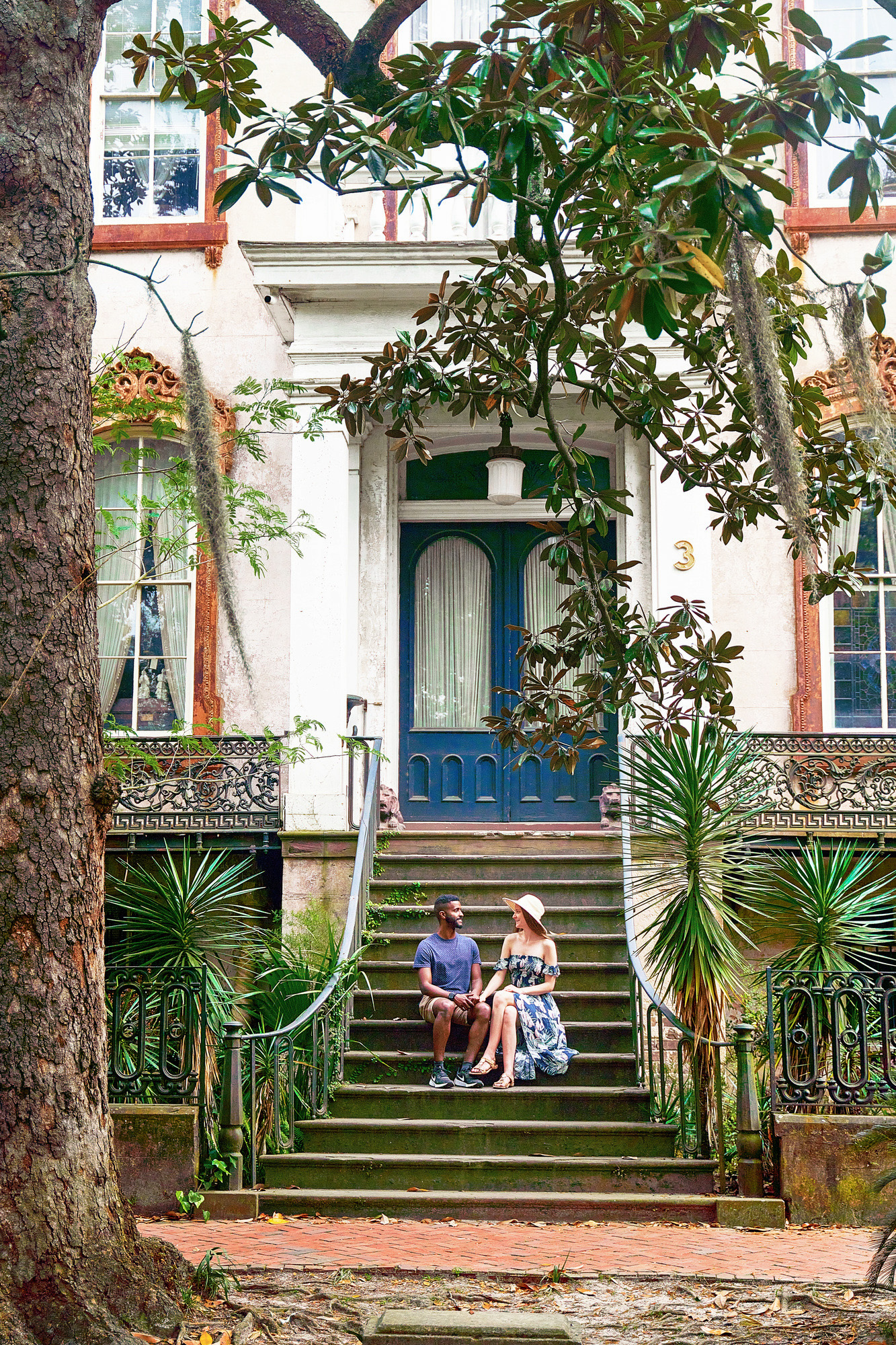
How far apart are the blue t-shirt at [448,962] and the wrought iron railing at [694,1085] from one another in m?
1.02

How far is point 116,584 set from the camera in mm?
13000

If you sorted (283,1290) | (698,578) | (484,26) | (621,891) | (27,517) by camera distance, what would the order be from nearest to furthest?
(27,517) < (283,1290) < (621,891) < (698,578) < (484,26)

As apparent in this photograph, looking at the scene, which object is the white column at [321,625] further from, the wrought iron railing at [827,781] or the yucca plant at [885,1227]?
the yucca plant at [885,1227]

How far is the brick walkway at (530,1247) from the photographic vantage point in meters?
6.14

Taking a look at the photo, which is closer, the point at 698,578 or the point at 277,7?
the point at 277,7

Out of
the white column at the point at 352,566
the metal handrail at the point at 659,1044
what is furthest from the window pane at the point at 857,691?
the white column at the point at 352,566

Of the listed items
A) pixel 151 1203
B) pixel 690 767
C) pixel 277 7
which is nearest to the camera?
pixel 277 7

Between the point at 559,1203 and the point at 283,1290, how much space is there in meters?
2.39

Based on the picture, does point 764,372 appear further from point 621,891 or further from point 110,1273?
point 621,891

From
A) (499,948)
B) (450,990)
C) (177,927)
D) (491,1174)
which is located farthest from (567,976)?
(177,927)

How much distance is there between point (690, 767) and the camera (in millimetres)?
8523

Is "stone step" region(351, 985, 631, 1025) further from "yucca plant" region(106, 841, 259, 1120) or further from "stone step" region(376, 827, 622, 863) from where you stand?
"stone step" region(376, 827, 622, 863)

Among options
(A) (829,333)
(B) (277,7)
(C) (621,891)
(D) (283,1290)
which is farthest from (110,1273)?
(A) (829,333)

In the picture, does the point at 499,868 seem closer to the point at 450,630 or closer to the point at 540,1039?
the point at 540,1039
